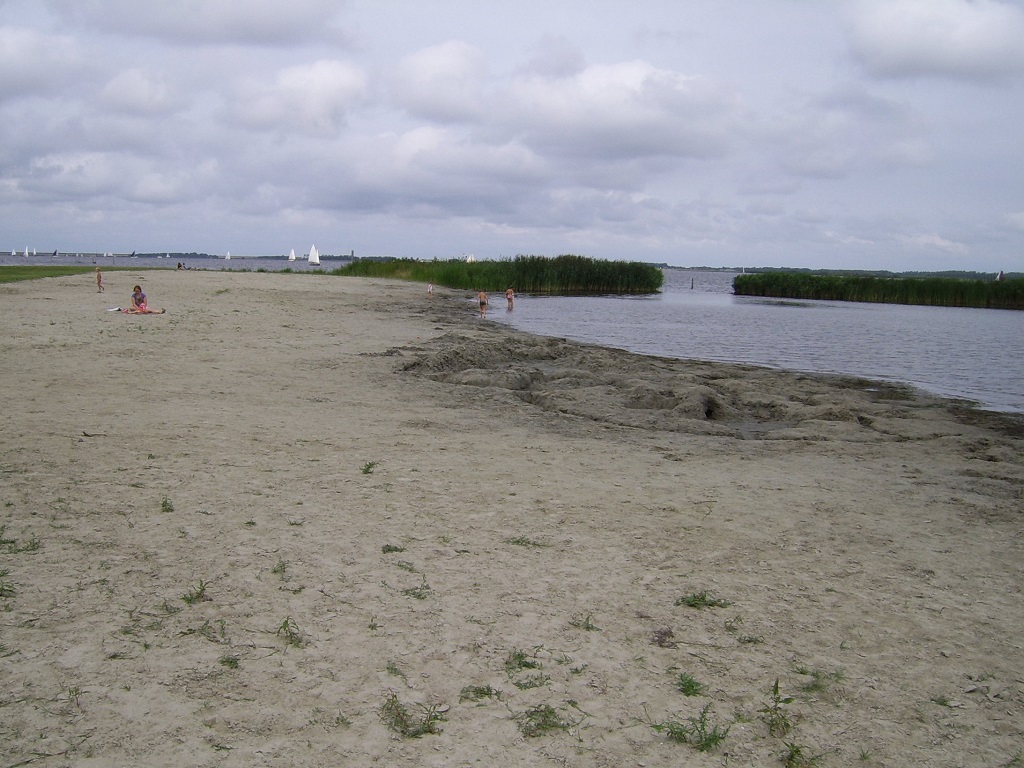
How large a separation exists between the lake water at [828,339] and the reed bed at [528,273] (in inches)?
412

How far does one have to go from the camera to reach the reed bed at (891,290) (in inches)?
2036

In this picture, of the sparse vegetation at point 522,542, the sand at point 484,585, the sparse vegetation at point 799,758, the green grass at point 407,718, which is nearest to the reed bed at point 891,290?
the sand at point 484,585

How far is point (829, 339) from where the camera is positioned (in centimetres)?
2769

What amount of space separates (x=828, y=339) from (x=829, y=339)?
0.04 metres

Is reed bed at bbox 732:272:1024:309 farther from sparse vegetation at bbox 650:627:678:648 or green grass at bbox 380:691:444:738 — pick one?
green grass at bbox 380:691:444:738

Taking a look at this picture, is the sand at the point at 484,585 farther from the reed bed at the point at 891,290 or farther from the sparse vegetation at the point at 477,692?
the reed bed at the point at 891,290

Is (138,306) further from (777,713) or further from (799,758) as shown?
(799,758)

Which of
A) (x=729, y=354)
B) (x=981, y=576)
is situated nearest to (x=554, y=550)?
(x=981, y=576)

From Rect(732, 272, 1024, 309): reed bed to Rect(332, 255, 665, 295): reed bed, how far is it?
11.3m

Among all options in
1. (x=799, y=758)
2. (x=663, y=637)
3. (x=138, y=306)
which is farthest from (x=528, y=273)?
(x=799, y=758)

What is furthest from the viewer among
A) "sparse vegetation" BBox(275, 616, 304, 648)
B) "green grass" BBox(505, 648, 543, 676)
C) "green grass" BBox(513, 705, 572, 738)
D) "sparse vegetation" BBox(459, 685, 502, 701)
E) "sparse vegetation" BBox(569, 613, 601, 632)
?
"sparse vegetation" BBox(569, 613, 601, 632)

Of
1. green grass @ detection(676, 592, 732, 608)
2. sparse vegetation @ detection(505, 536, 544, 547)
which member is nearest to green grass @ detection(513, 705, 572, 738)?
green grass @ detection(676, 592, 732, 608)

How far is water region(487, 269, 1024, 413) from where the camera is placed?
61.1 feet

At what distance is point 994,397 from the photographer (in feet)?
50.6
